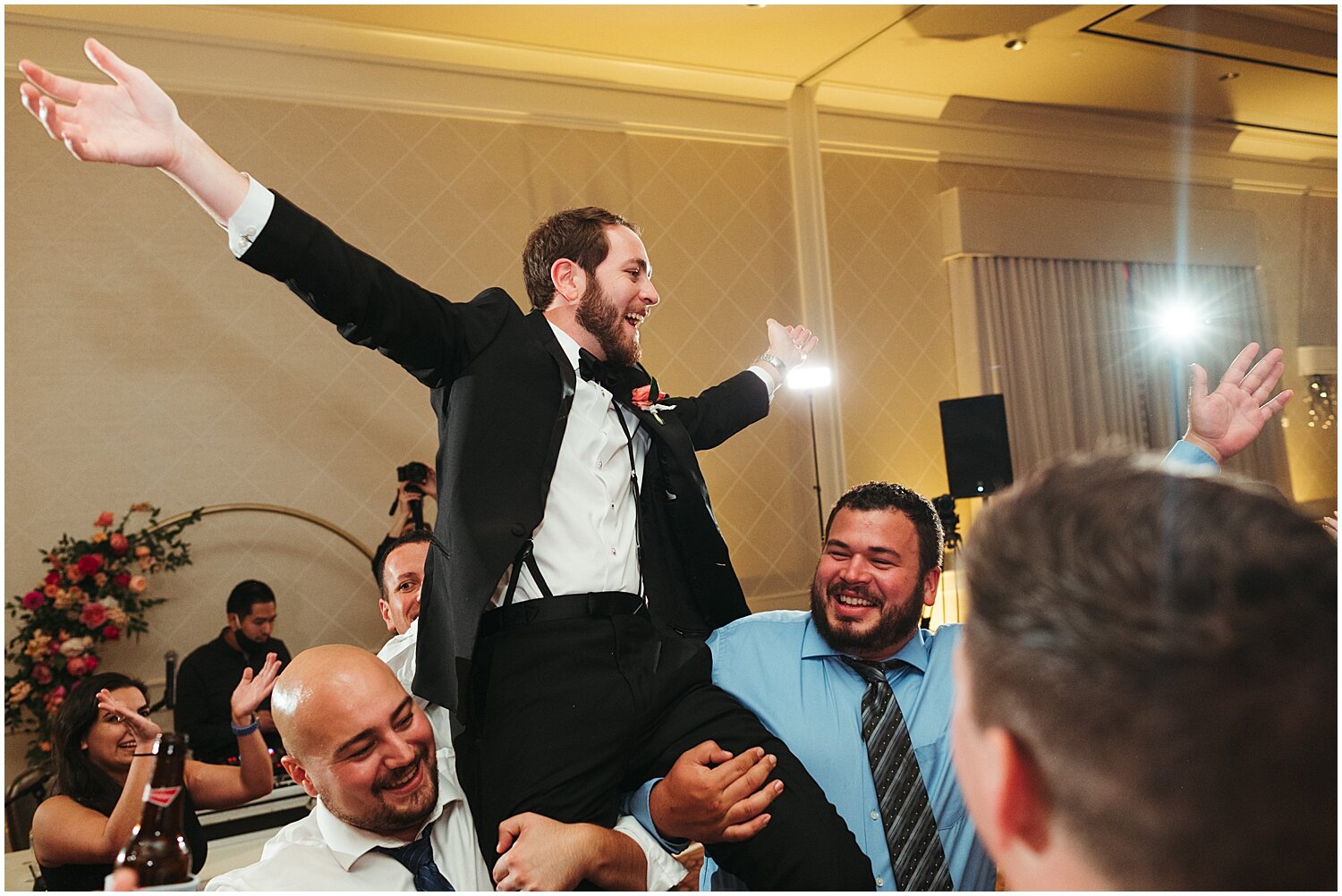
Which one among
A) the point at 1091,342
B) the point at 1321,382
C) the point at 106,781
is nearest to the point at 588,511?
the point at 106,781

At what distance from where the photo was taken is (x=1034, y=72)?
4.58 metres

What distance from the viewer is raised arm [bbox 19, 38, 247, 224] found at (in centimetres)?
124

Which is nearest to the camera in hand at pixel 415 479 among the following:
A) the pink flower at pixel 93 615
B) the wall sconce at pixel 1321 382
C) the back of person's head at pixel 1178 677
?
the pink flower at pixel 93 615

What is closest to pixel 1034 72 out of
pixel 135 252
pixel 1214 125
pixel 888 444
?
pixel 1214 125

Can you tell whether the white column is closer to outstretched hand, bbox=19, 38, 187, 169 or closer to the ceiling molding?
the ceiling molding

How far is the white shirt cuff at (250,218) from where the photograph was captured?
56.7 inches

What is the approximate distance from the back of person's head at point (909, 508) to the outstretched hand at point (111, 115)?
1.34 metres

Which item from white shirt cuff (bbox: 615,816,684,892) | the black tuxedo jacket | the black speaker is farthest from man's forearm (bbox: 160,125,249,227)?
the black speaker

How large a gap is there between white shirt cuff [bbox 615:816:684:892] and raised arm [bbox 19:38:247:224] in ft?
3.93

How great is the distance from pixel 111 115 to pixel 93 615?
113 inches

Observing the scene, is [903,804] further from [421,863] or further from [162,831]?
[162,831]

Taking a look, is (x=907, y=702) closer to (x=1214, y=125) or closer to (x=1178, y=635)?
(x=1178, y=635)

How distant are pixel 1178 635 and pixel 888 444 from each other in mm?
4726

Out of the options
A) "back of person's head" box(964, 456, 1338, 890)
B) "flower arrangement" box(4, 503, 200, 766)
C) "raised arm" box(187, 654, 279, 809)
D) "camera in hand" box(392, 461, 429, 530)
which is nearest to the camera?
"back of person's head" box(964, 456, 1338, 890)
